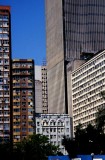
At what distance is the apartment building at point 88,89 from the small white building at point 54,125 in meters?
3.64

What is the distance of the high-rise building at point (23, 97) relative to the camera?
14875cm

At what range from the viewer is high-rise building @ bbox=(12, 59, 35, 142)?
5856 inches

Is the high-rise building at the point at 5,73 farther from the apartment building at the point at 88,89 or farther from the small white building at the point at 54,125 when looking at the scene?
the small white building at the point at 54,125

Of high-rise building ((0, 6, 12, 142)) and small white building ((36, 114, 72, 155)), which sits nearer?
high-rise building ((0, 6, 12, 142))

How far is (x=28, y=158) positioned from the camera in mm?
85562

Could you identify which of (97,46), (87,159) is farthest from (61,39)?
(87,159)

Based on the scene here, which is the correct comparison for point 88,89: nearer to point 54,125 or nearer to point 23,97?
point 54,125

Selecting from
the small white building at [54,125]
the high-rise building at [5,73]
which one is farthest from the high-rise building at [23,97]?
the small white building at [54,125]

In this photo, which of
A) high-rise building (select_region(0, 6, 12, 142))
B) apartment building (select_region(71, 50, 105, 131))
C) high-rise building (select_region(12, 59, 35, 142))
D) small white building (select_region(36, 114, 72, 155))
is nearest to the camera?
high-rise building (select_region(0, 6, 12, 142))

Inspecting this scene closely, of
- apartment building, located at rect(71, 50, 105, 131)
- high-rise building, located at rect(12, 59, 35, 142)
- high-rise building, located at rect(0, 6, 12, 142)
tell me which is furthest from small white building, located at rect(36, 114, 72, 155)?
high-rise building, located at rect(0, 6, 12, 142)

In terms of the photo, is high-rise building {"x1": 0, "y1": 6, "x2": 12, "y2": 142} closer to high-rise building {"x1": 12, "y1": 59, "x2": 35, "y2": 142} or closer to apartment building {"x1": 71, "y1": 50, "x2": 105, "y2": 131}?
high-rise building {"x1": 12, "y1": 59, "x2": 35, "y2": 142}

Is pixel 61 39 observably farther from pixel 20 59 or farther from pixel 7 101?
pixel 7 101

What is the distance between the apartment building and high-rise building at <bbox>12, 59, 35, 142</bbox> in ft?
72.2

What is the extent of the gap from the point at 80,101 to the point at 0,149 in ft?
278
